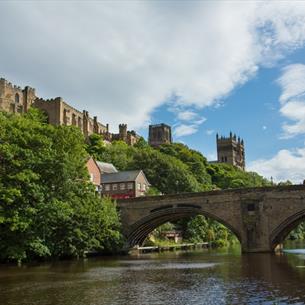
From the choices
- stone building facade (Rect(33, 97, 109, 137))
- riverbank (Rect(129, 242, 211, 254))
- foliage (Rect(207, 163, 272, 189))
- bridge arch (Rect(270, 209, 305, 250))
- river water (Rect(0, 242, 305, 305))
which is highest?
stone building facade (Rect(33, 97, 109, 137))

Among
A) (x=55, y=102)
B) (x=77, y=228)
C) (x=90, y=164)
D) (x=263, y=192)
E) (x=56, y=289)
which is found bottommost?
(x=56, y=289)

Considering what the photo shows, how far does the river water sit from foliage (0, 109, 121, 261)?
533 cm

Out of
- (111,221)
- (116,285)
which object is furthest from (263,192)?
(116,285)

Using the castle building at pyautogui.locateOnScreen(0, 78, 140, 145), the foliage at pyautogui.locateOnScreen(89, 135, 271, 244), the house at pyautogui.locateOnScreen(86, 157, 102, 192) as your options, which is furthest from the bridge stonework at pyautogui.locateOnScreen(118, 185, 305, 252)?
the castle building at pyautogui.locateOnScreen(0, 78, 140, 145)

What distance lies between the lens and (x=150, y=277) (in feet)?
109

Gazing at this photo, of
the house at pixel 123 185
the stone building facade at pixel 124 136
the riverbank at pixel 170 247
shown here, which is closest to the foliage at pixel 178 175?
the riverbank at pixel 170 247

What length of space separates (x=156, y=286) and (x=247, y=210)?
33.5 meters

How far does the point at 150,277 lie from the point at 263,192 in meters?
29.5

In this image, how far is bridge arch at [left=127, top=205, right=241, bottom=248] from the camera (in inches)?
2491

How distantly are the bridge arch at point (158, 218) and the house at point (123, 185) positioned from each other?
1607 centimetres

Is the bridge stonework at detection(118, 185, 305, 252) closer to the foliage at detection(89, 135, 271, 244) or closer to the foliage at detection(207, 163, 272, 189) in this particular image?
the foliage at detection(89, 135, 271, 244)

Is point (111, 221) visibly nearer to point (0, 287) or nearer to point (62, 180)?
point (62, 180)

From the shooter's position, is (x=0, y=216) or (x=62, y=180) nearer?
(x=0, y=216)

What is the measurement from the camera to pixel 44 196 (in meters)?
45.9
